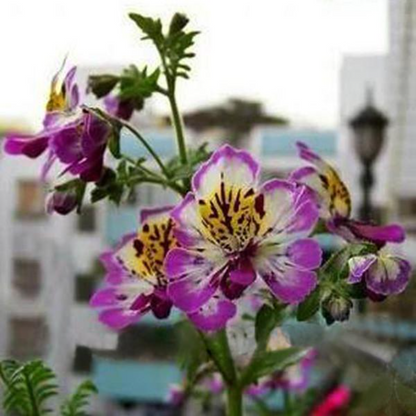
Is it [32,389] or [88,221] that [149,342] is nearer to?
[32,389]

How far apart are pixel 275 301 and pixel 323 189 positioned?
48mm

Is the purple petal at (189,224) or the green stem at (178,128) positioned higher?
the green stem at (178,128)

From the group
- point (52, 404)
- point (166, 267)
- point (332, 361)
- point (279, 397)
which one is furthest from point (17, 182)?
point (166, 267)

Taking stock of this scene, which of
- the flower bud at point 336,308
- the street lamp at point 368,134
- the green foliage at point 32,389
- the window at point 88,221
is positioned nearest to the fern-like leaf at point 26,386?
the green foliage at point 32,389

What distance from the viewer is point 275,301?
1.14 ft

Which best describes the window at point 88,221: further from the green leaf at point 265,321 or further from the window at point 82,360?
the green leaf at point 265,321

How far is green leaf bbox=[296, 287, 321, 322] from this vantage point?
0.31m

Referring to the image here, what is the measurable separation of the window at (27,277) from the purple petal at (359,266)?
3.58ft

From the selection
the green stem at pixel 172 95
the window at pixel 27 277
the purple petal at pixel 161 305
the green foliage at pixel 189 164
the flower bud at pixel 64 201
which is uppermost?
the green stem at pixel 172 95

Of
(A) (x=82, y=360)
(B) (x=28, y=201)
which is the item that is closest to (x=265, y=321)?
(A) (x=82, y=360)

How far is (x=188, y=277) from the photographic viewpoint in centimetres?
30

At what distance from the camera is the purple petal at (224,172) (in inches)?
11.7

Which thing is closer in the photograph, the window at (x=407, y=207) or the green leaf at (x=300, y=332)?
the green leaf at (x=300, y=332)

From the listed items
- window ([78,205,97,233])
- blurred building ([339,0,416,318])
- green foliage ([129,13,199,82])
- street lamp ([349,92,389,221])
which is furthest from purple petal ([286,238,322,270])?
street lamp ([349,92,389,221])
